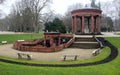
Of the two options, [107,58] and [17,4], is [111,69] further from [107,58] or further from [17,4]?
[17,4]

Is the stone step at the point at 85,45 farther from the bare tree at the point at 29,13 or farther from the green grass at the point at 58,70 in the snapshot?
the bare tree at the point at 29,13

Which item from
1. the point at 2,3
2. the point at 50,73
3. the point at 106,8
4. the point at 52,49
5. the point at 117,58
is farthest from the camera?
the point at 106,8

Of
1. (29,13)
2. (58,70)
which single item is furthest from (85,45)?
(29,13)

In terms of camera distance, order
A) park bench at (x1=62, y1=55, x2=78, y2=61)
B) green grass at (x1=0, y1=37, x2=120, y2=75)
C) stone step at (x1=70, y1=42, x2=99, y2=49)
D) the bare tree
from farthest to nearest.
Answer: the bare tree < stone step at (x1=70, y1=42, x2=99, y2=49) < park bench at (x1=62, y1=55, x2=78, y2=61) < green grass at (x1=0, y1=37, x2=120, y2=75)

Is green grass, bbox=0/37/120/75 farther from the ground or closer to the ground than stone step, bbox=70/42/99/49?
closer to the ground

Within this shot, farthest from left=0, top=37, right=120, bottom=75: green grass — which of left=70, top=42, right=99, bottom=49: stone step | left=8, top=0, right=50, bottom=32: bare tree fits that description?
left=8, top=0, right=50, bottom=32: bare tree

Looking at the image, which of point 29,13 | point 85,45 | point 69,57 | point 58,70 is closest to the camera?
point 58,70

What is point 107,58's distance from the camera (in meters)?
21.5

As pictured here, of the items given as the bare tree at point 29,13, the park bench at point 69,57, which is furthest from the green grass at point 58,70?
the bare tree at point 29,13

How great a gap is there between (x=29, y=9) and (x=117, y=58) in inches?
2068

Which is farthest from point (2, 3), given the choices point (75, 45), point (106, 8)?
point (106, 8)

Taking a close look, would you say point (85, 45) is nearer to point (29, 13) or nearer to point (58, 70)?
point (58, 70)

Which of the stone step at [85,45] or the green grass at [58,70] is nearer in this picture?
the green grass at [58,70]

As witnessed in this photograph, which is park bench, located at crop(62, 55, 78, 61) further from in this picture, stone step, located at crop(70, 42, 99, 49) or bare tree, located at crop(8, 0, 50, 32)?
bare tree, located at crop(8, 0, 50, 32)
